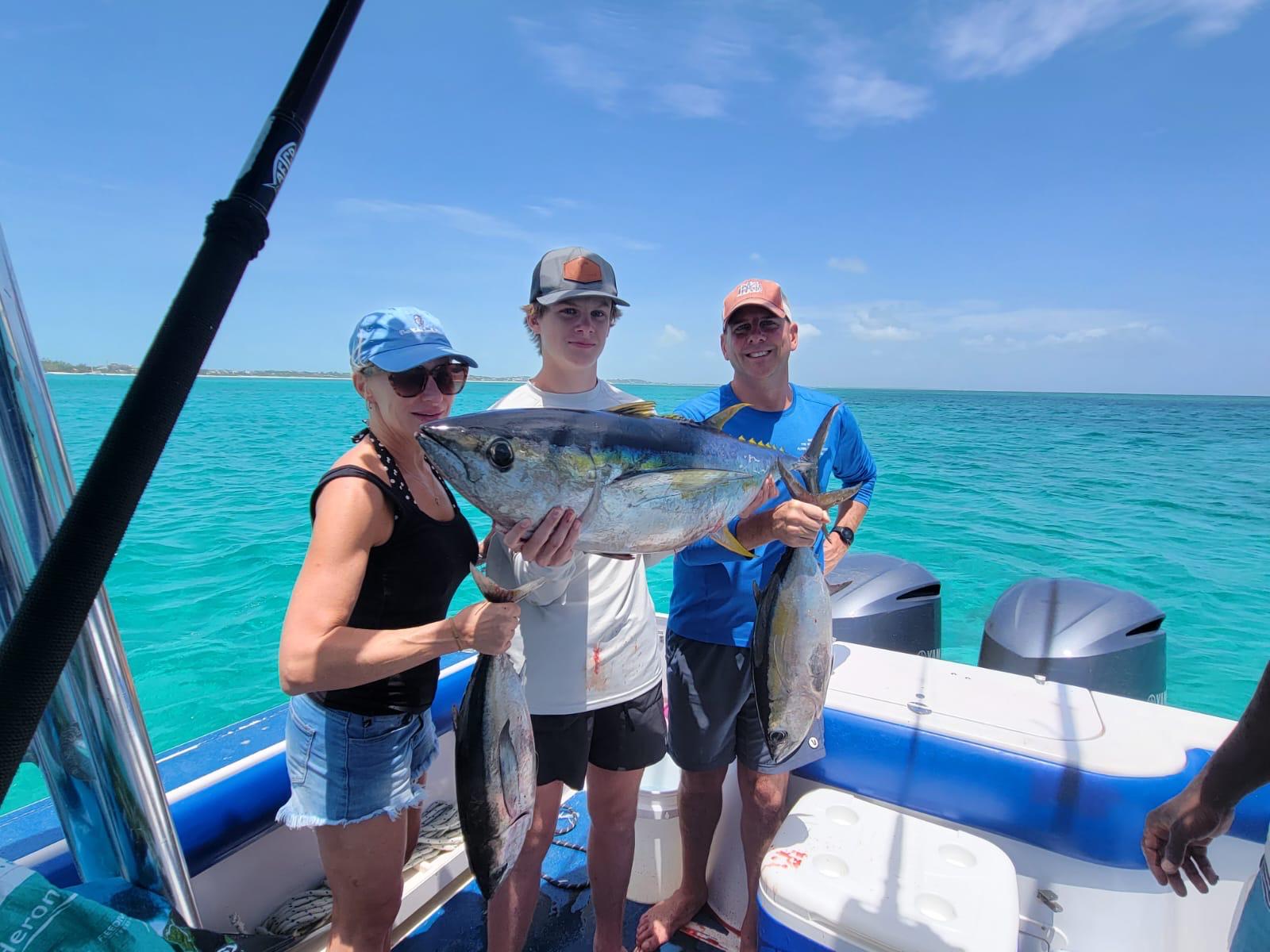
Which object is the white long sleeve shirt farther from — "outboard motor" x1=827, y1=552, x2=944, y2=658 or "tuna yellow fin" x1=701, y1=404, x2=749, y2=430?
"outboard motor" x1=827, y1=552, x2=944, y2=658

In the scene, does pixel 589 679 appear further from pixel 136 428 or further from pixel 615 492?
pixel 136 428

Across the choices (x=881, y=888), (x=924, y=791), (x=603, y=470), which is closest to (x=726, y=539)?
(x=603, y=470)

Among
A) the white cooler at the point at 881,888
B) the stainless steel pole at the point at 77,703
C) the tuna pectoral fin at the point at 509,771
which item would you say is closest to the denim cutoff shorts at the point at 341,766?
the tuna pectoral fin at the point at 509,771

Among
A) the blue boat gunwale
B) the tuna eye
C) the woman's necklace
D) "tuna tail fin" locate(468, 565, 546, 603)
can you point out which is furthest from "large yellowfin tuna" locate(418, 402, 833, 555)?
the blue boat gunwale

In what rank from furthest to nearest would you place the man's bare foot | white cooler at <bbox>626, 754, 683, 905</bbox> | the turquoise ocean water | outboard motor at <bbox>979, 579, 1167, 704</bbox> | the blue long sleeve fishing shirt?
the turquoise ocean water → outboard motor at <bbox>979, 579, 1167, 704</bbox> → white cooler at <bbox>626, 754, 683, 905</bbox> → the man's bare foot → the blue long sleeve fishing shirt

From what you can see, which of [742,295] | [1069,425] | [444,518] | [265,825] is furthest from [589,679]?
[1069,425]

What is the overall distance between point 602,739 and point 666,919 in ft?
3.34

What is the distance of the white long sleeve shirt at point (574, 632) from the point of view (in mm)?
1976

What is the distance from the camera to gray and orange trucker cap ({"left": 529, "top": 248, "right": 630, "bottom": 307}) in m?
2.04

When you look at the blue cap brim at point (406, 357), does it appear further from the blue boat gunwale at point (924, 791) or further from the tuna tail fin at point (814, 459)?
the blue boat gunwale at point (924, 791)

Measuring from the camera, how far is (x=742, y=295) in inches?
96.7

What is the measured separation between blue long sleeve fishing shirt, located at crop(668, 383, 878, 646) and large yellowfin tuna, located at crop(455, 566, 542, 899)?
865mm

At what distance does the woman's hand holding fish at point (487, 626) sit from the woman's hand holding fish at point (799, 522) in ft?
2.75

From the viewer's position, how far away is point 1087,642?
373cm
